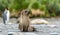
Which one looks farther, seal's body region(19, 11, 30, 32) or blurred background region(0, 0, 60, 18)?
blurred background region(0, 0, 60, 18)

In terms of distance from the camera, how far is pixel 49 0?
19984mm

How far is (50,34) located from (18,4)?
37.5ft

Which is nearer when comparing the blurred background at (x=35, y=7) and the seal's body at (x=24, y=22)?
the seal's body at (x=24, y=22)

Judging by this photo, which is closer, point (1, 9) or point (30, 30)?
point (30, 30)

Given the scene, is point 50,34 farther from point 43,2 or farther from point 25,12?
point 43,2

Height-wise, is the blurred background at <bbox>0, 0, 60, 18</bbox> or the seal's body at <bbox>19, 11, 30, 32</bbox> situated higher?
the blurred background at <bbox>0, 0, 60, 18</bbox>

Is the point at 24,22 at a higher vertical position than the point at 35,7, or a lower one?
lower

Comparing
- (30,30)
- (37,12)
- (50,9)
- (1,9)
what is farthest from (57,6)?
(30,30)

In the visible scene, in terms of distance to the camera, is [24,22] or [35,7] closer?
[24,22]

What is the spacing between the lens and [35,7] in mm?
18516

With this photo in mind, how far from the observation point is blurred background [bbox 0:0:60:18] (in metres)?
18.3

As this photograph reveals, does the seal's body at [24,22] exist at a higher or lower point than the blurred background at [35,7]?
lower

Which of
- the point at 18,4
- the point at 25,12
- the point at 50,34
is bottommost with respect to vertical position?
the point at 50,34

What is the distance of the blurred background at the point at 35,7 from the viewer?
18.3 metres
